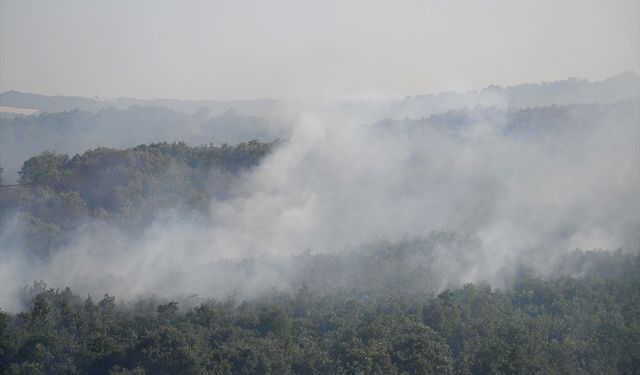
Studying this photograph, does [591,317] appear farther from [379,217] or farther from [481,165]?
[481,165]

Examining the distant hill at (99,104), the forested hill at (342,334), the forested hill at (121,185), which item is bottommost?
the forested hill at (342,334)

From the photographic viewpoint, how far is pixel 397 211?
1369 inches

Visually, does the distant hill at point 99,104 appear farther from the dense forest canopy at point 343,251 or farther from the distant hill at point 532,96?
the dense forest canopy at point 343,251

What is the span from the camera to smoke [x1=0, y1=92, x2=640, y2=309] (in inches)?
1009

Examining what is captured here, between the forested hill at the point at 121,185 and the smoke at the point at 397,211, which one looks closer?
the smoke at the point at 397,211

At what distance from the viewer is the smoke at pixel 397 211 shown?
1009 inches

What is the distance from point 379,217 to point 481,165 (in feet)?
25.8

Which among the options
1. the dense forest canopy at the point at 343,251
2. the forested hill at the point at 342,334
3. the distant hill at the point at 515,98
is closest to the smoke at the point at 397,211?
the dense forest canopy at the point at 343,251

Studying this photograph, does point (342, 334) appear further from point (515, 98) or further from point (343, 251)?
point (515, 98)

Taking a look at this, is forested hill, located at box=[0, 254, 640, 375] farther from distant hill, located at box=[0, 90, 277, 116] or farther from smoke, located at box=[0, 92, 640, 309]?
distant hill, located at box=[0, 90, 277, 116]

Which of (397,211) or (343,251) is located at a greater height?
(397,211)

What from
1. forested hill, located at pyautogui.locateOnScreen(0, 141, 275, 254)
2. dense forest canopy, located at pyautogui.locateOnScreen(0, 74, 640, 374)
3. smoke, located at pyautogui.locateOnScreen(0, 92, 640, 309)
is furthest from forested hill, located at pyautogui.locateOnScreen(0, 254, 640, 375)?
forested hill, located at pyautogui.locateOnScreen(0, 141, 275, 254)

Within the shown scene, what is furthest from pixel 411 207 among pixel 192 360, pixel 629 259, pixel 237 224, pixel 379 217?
pixel 192 360

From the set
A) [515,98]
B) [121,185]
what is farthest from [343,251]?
[515,98]
